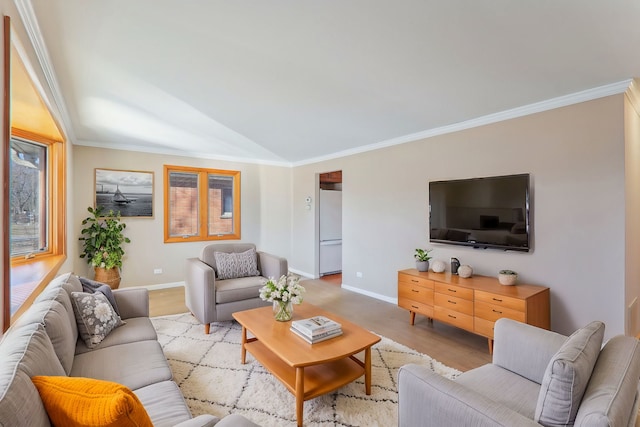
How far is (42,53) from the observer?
225 centimetres

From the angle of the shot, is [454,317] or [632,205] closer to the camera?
[632,205]

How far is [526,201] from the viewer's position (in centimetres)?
305

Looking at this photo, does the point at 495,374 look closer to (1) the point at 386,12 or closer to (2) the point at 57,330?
(1) the point at 386,12

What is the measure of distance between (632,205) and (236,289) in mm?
3953

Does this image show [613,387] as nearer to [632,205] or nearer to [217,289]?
[632,205]

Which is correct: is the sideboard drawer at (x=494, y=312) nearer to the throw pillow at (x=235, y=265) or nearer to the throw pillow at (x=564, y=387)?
the throw pillow at (x=564, y=387)

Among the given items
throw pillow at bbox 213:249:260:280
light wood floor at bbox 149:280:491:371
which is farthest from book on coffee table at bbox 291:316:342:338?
throw pillow at bbox 213:249:260:280

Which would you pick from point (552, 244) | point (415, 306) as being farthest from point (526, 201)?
point (415, 306)

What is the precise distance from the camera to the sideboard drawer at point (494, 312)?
2.67 metres

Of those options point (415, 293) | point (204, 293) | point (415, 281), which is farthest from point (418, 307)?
point (204, 293)

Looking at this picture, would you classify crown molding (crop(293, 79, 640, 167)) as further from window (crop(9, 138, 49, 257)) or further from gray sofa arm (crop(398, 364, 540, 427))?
window (crop(9, 138, 49, 257))

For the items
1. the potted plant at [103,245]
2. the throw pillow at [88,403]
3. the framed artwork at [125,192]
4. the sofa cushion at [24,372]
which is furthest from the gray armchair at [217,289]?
the throw pillow at [88,403]

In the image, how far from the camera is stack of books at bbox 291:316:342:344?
2193 millimetres

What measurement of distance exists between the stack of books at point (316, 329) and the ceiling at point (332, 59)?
2042mm
